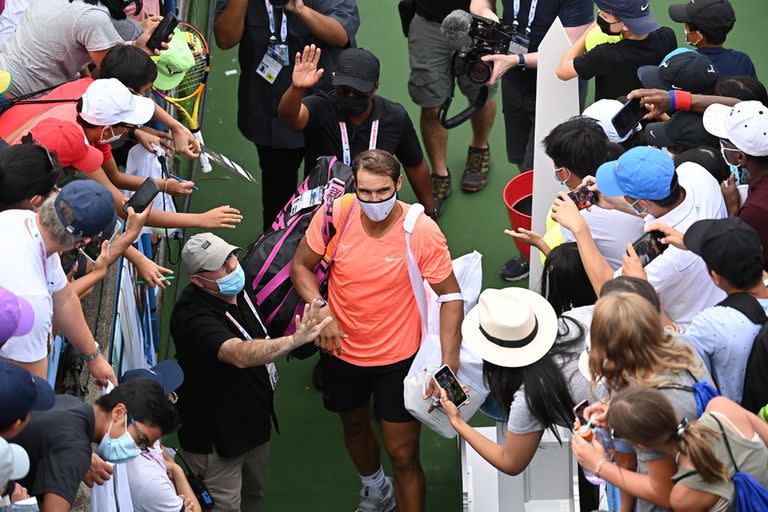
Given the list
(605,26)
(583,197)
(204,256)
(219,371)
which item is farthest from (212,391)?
(605,26)

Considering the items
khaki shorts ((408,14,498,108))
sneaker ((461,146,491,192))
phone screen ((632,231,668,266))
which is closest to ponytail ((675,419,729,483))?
phone screen ((632,231,668,266))

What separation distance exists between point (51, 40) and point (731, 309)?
10.8 ft

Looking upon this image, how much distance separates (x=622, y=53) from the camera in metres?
5.54

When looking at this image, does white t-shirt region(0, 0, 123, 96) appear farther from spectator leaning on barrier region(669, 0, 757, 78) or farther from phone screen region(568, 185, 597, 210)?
spectator leaning on barrier region(669, 0, 757, 78)

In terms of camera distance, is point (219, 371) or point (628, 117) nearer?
point (219, 371)

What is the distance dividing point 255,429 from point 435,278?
1.01 m

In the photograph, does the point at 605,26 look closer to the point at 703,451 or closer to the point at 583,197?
the point at 583,197

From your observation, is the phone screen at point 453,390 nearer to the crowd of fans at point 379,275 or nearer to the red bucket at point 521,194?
the crowd of fans at point 379,275

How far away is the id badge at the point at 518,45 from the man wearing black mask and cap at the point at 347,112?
102 cm

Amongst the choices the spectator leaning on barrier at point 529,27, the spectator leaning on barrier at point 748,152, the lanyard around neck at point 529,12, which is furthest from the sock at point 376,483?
the lanyard around neck at point 529,12

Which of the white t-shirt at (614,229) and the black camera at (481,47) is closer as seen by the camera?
the white t-shirt at (614,229)

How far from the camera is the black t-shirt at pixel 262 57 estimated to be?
20.5ft

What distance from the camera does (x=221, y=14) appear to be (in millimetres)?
6258

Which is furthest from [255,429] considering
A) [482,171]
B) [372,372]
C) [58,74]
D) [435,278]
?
[482,171]
